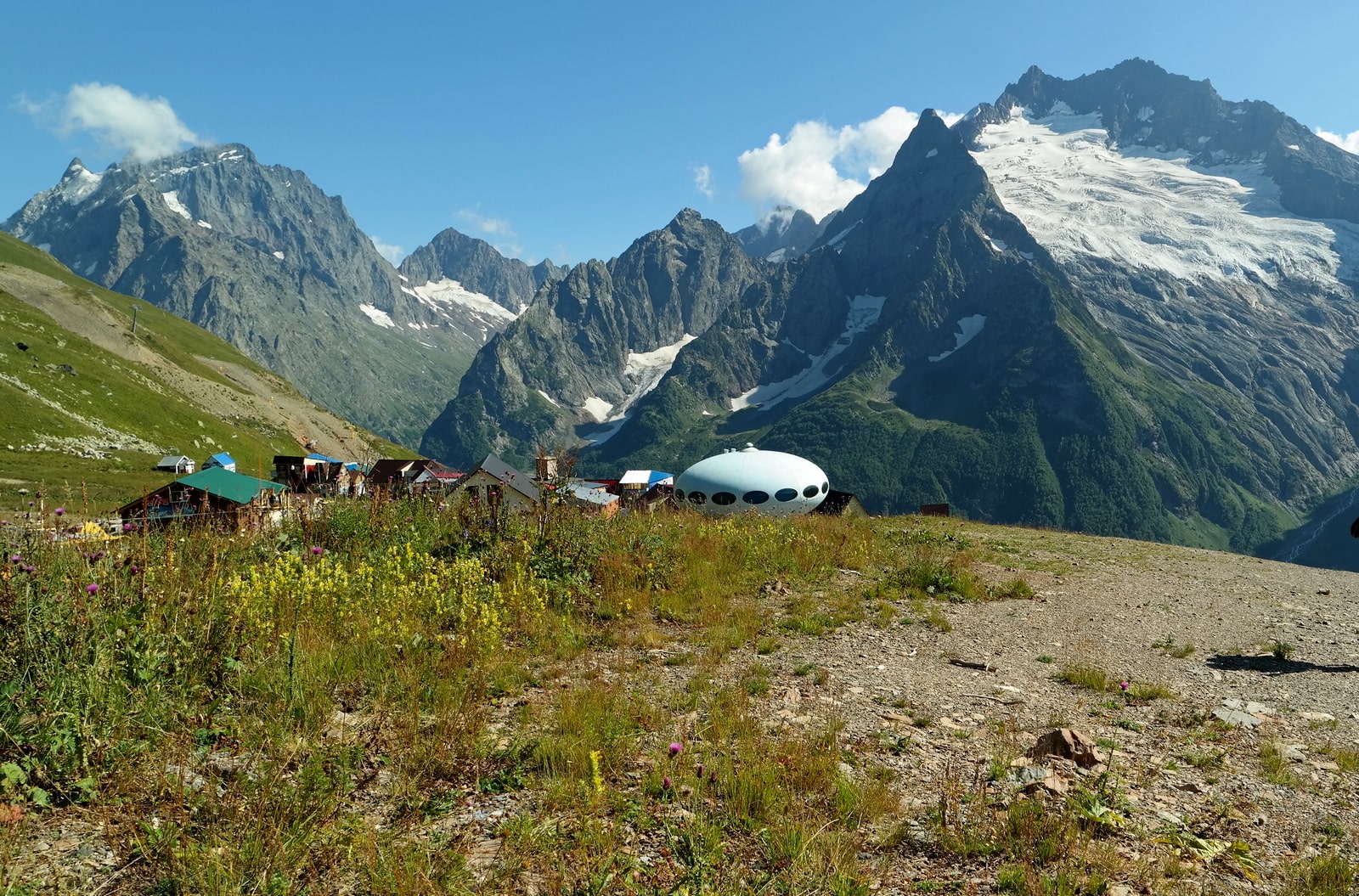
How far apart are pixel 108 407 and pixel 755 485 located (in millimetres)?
141562

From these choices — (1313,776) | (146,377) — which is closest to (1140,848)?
(1313,776)

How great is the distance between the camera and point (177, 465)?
10712cm

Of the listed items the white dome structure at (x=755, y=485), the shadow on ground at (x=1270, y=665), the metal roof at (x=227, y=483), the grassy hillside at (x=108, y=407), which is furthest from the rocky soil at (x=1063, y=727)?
the grassy hillside at (x=108, y=407)

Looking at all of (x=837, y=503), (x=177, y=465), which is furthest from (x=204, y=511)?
(x=177, y=465)

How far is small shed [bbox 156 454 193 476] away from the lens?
341 ft

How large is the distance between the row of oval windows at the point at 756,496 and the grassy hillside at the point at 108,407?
42559 millimetres

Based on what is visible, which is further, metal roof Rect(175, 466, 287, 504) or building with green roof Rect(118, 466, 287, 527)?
metal roof Rect(175, 466, 287, 504)

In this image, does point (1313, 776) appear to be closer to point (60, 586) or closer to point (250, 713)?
point (250, 713)

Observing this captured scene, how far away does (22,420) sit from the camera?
10869 centimetres

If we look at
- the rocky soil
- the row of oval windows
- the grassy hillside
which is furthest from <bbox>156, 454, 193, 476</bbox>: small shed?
the rocky soil

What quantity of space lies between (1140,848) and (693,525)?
13984mm

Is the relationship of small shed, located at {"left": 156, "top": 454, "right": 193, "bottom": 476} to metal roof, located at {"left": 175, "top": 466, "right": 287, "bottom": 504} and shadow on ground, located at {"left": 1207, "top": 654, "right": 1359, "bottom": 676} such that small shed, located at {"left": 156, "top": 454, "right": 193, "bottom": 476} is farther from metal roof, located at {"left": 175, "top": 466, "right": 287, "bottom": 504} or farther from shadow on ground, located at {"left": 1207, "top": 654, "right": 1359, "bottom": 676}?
shadow on ground, located at {"left": 1207, "top": 654, "right": 1359, "bottom": 676}

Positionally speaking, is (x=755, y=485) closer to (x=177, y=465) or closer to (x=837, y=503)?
(x=837, y=503)

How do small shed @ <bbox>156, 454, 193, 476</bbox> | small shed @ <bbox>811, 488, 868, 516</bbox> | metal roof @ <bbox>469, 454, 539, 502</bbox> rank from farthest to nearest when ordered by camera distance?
small shed @ <bbox>156, 454, 193, 476</bbox>
metal roof @ <bbox>469, 454, 539, 502</bbox>
small shed @ <bbox>811, 488, 868, 516</bbox>
